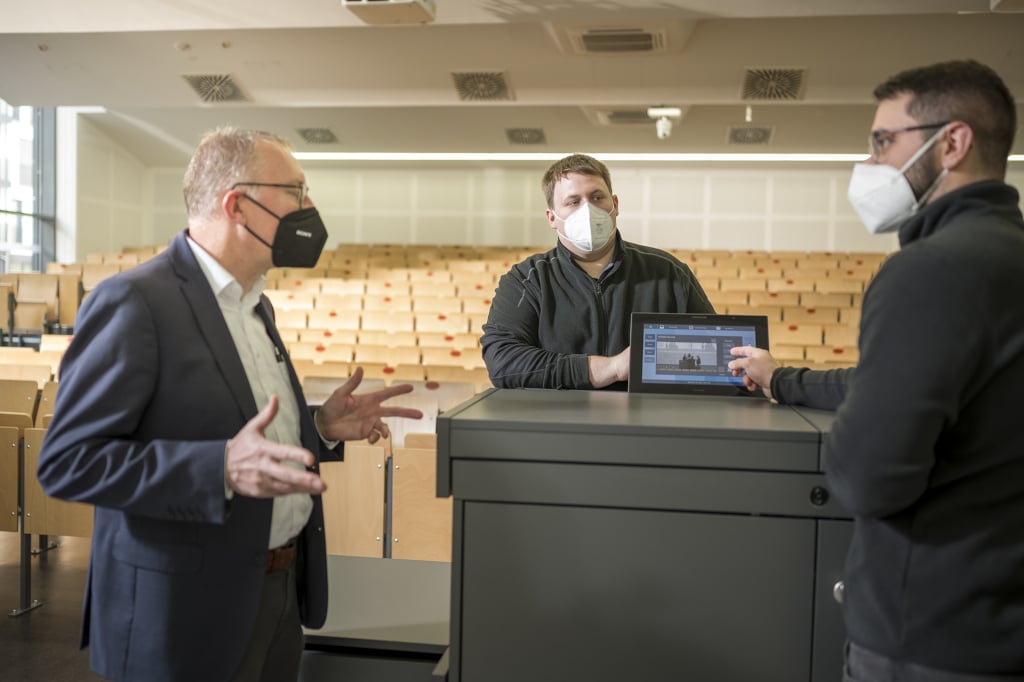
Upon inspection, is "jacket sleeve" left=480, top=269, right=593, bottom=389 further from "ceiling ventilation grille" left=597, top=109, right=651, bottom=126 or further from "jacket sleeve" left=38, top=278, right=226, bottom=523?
"ceiling ventilation grille" left=597, top=109, right=651, bottom=126

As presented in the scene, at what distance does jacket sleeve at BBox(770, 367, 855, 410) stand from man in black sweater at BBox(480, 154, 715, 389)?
1.68 feet

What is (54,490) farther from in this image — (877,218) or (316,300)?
(316,300)

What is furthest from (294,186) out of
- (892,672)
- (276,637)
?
(892,672)

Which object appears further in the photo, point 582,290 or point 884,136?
point 582,290

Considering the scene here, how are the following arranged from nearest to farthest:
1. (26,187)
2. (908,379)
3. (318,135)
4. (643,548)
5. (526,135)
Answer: (908,379) → (643,548) → (26,187) → (526,135) → (318,135)

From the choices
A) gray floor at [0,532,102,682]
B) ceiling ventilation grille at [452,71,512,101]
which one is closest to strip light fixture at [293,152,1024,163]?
ceiling ventilation grille at [452,71,512,101]

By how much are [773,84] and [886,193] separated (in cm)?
837

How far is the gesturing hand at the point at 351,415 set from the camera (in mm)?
1571

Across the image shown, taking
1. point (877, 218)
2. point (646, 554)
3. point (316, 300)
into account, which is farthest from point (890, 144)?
point (316, 300)

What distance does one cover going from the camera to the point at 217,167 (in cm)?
140

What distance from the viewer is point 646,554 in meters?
1.16

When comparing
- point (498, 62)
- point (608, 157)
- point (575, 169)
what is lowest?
point (575, 169)

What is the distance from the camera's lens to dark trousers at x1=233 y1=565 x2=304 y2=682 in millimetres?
1350

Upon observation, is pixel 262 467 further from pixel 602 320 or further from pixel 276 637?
pixel 602 320
